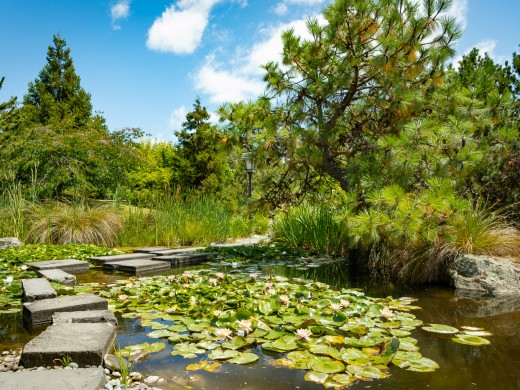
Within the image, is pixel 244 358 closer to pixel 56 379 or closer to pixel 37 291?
pixel 56 379

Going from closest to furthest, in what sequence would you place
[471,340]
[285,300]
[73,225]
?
[471,340]
[285,300]
[73,225]

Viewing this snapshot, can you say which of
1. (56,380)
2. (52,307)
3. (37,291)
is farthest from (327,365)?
(37,291)

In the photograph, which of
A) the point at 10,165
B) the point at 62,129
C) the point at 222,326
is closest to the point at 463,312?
the point at 222,326

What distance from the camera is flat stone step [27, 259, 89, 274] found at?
465 cm

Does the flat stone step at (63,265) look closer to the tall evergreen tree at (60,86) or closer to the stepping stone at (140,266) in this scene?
the stepping stone at (140,266)

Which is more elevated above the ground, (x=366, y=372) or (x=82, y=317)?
(x=82, y=317)

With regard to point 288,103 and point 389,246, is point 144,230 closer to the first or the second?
point 288,103

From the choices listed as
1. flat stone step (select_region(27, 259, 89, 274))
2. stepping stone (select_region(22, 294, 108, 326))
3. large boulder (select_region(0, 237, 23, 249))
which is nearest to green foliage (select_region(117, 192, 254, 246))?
large boulder (select_region(0, 237, 23, 249))

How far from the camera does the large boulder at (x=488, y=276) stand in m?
3.76

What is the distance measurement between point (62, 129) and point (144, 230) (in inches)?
177

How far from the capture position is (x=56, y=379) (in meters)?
1.69

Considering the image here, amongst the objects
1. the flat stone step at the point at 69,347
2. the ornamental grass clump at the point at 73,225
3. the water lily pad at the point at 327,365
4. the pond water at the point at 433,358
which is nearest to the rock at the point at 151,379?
the pond water at the point at 433,358

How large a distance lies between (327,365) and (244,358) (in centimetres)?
42

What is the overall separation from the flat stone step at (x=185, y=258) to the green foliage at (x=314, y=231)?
1.37 metres
